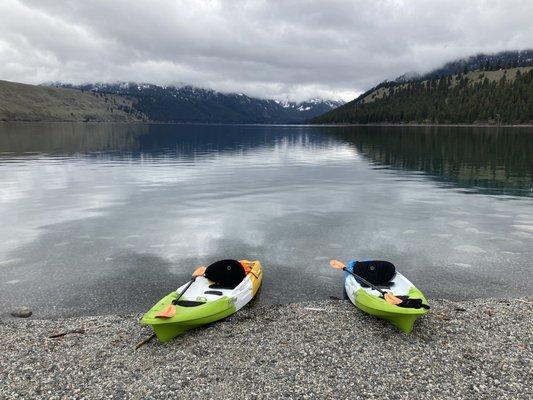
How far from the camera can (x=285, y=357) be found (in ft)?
43.8

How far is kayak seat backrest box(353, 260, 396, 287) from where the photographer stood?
1817 cm

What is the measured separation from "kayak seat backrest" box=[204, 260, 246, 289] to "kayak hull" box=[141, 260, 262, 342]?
32cm

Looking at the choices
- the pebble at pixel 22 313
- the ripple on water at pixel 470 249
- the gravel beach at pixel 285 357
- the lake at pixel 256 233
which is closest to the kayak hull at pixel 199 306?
the gravel beach at pixel 285 357

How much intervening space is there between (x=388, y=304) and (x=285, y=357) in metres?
4.67

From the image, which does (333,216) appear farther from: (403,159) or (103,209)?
(403,159)

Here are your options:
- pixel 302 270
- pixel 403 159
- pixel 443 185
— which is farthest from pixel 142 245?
pixel 403 159

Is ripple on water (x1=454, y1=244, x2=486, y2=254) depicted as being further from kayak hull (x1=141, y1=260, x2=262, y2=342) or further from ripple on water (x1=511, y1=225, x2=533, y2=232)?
kayak hull (x1=141, y1=260, x2=262, y2=342)

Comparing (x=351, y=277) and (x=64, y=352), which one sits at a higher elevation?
(x=351, y=277)

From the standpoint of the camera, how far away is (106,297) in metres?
18.5

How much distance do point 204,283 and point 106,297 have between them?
4897 millimetres

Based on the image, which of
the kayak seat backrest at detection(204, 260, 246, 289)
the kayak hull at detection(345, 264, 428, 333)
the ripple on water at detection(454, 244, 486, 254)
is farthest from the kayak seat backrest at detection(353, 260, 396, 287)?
the ripple on water at detection(454, 244, 486, 254)

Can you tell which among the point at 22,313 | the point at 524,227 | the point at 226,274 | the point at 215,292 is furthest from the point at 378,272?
the point at 524,227

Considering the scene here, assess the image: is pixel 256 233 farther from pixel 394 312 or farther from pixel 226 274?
pixel 394 312

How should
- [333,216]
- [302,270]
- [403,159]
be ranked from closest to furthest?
[302,270]
[333,216]
[403,159]
